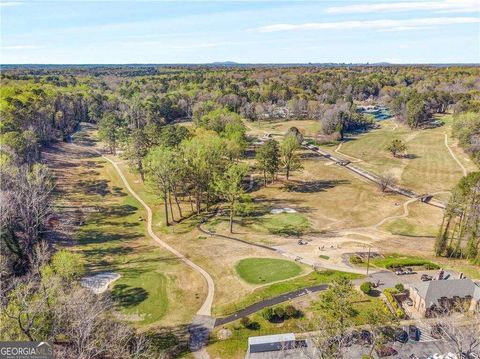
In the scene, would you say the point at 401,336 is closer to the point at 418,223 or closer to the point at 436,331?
the point at 436,331

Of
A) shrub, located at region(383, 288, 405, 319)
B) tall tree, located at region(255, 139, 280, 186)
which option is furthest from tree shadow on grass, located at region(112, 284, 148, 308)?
tall tree, located at region(255, 139, 280, 186)

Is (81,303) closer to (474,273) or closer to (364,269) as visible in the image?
(364,269)

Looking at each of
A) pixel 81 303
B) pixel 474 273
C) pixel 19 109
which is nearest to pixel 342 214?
pixel 474 273

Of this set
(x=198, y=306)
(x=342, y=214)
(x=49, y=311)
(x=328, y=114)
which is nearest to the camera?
(x=49, y=311)

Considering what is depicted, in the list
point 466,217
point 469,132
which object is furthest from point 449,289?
point 469,132

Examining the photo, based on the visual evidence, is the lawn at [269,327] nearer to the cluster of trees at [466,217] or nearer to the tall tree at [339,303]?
the tall tree at [339,303]
